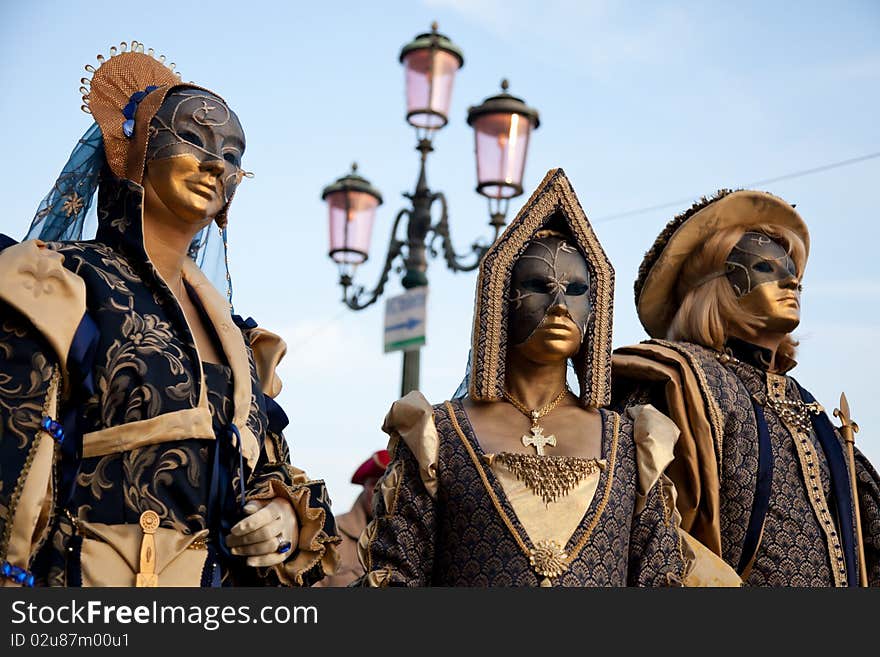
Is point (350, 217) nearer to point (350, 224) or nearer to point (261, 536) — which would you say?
point (350, 224)

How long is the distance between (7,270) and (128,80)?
914 millimetres

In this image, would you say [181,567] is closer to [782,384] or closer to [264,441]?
[264,441]

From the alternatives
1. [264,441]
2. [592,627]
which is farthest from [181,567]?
[592,627]

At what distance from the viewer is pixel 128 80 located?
4.00 meters

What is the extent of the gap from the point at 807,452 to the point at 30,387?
9.33 feet

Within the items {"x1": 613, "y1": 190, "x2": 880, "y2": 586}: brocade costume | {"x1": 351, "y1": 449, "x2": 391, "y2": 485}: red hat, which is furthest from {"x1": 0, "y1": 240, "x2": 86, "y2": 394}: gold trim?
{"x1": 351, "y1": 449, "x2": 391, "y2": 485}: red hat

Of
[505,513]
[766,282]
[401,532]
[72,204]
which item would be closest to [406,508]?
[401,532]

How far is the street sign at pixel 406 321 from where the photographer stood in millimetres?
8867

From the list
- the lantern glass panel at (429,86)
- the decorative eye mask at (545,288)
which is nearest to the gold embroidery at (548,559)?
the decorative eye mask at (545,288)

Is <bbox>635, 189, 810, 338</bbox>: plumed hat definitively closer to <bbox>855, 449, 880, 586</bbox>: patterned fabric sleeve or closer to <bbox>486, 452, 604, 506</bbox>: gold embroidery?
<bbox>855, 449, 880, 586</bbox>: patterned fabric sleeve

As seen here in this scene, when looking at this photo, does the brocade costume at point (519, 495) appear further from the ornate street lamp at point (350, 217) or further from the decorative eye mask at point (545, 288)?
the ornate street lamp at point (350, 217)

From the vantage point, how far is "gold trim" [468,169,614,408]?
4156mm

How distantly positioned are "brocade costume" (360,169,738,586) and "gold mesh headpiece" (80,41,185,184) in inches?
44.0

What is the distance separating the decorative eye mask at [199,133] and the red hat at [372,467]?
4106 millimetres
